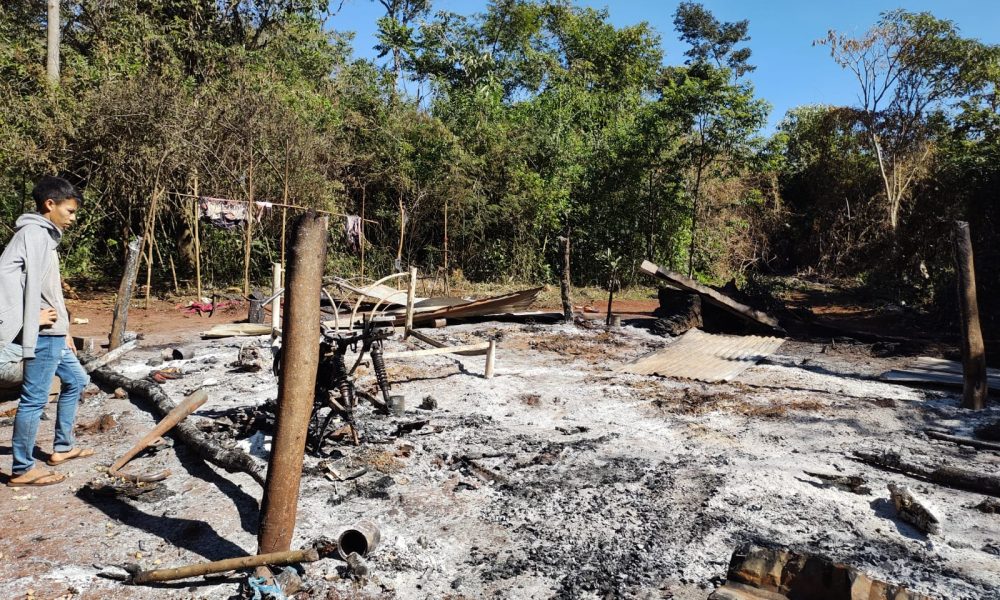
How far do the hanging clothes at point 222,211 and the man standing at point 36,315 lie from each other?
735cm

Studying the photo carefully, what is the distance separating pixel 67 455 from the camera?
4125 mm

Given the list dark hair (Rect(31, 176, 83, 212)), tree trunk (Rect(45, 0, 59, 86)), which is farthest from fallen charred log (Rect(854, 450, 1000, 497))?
tree trunk (Rect(45, 0, 59, 86))

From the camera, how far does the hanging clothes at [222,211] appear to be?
10.6 m

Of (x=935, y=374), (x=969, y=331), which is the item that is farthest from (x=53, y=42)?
(x=935, y=374)

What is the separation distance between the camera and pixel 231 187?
12.0 metres

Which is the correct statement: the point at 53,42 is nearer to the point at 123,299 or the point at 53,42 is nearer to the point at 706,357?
the point at 123,299

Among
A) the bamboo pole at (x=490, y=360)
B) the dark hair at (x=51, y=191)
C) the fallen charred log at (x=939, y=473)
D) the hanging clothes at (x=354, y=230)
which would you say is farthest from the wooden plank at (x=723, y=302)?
the dark hair at (x=51, y=191)

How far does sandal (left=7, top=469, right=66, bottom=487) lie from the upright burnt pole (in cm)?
201

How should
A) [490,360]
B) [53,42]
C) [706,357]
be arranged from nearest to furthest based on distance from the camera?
[490,360] < [706,357] < [53,42]

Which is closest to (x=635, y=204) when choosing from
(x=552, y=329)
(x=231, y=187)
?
(x=552, y=329)

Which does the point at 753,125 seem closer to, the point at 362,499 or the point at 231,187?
the point at 231,187

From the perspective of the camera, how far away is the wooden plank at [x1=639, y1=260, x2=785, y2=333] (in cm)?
994

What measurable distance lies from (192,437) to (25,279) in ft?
4.81

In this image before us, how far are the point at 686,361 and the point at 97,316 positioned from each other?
9.46 metres
